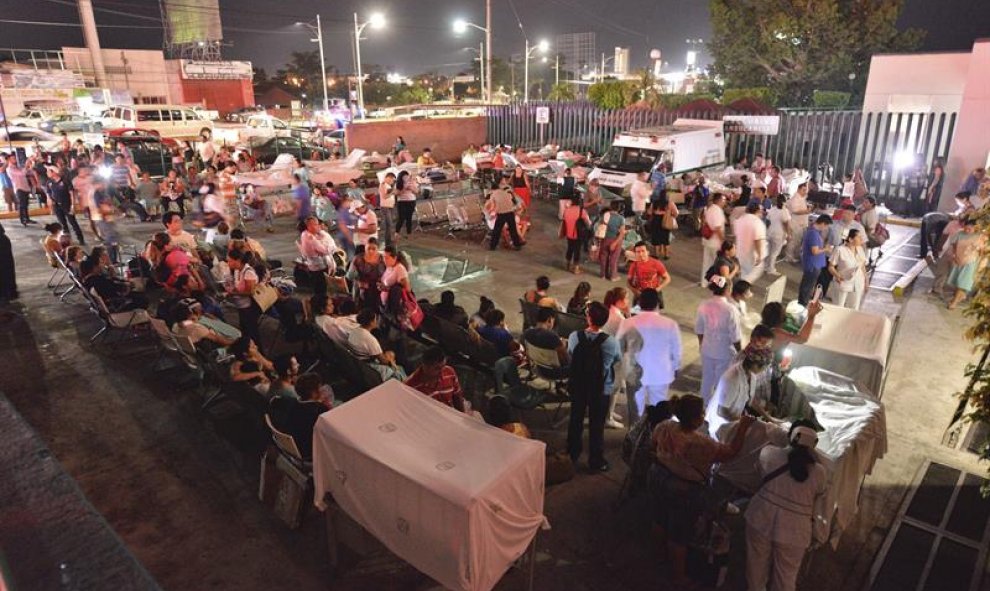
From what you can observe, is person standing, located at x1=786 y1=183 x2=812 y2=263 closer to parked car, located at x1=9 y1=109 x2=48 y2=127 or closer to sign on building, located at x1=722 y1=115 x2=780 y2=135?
sign on building, located at x1=722 y1=115 x2=780 y2=135

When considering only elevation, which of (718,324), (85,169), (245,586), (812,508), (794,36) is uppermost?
(794,36)

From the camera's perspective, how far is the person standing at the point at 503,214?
41.9ft

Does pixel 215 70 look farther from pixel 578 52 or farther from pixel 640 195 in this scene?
pixel 578 52

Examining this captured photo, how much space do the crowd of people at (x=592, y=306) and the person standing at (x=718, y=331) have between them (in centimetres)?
2

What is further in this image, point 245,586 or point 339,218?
point 339,218

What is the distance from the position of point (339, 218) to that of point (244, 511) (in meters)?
A: 6.76

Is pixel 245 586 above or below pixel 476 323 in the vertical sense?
below

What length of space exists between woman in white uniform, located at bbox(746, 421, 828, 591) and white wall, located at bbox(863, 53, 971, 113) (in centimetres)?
1864

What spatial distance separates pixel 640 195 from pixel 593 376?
848 cm

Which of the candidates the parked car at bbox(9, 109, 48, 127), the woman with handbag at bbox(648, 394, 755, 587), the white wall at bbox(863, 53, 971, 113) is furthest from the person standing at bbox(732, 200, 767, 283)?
the parked car at bbox(9, 109, 48, 127)

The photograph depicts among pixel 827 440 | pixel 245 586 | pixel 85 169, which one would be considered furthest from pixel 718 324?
pixel 85 169

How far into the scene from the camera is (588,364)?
18.0 feet

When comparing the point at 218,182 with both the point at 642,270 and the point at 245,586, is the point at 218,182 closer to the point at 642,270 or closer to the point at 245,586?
the point at 642,270

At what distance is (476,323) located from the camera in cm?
714
